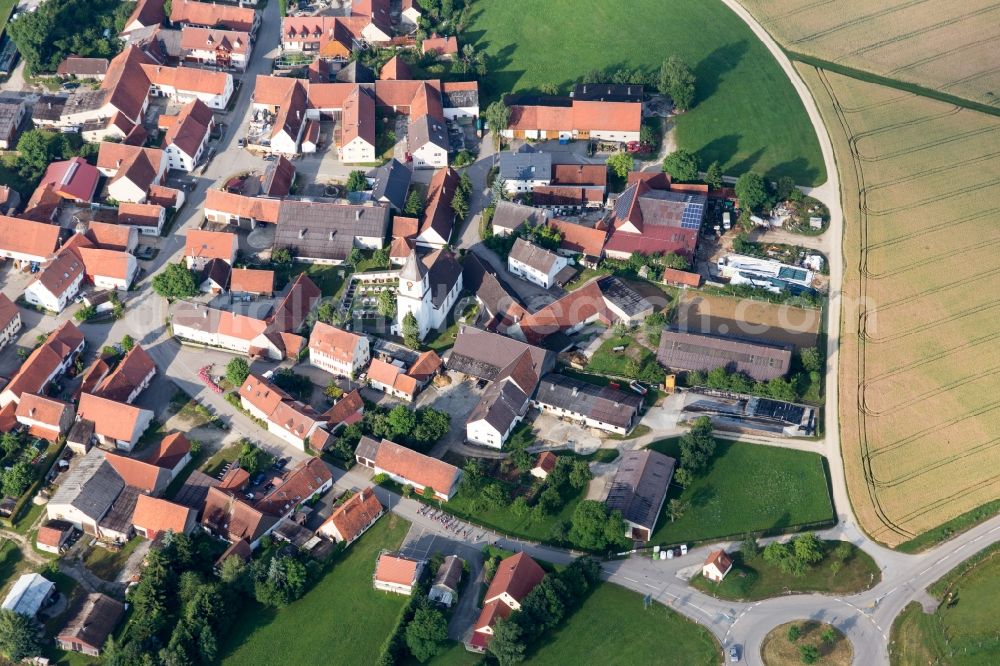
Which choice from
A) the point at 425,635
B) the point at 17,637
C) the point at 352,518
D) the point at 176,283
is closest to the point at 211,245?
the point at 176,283

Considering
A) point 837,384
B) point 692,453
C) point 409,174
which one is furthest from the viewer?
point 409,174

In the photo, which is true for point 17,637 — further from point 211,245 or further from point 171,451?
point 211,245

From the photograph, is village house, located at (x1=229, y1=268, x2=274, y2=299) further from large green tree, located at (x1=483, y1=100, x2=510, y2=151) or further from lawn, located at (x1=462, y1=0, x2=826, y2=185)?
lawn, located at (x1=462, y1=0, x2=826, y2=185)

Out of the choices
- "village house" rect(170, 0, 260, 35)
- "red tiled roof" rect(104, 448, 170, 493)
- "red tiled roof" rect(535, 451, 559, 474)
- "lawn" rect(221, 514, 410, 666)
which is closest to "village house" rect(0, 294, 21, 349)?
"red tiled roof" rect(104, 448, 170, 493)

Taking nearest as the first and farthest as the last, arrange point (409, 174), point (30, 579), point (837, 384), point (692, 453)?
point (30, 579), point (692, 453), point (837, 384), point (409, 174)

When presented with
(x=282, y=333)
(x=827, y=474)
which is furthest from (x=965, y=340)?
(x=282, y=333)

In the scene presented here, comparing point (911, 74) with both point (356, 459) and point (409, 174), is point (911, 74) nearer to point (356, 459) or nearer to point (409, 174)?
point (409, 174)
